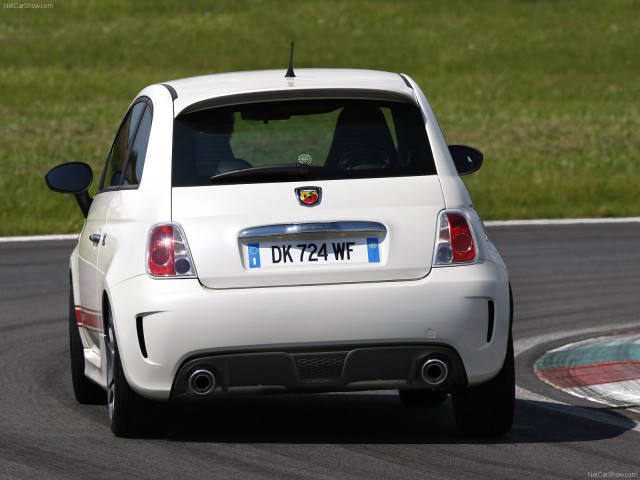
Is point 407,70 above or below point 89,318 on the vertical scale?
below

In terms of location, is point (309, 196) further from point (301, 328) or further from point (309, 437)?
point (309, 437)

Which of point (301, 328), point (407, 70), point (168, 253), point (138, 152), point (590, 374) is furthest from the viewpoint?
point (407, 70)

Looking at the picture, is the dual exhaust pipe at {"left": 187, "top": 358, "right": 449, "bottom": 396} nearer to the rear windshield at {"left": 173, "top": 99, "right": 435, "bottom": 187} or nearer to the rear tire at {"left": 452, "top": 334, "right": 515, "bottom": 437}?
the rear tire at {"left": 452, "top": 334, "right": 515, "bottom": 437}

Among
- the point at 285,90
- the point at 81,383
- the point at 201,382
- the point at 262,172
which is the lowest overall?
the point at 81,383

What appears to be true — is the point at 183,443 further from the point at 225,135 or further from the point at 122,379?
the point at 225,135

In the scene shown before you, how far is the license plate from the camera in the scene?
6.52 metres

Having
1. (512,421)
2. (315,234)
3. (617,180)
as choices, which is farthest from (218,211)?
(617,180)

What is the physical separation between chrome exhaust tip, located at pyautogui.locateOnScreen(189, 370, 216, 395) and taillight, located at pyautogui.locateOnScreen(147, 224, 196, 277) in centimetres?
44

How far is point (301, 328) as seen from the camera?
21.2 ft

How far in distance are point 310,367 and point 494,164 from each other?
2467 cm

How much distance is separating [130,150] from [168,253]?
46.1 inches

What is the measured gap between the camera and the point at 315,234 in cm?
657

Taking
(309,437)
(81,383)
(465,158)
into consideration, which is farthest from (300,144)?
(81,383)

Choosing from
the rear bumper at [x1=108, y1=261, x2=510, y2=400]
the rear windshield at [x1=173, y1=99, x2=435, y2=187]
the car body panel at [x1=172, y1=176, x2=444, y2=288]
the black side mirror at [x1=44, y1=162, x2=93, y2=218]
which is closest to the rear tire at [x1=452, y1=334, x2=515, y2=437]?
the rear bumper at [x1=108, y1=261, x2=510, y2=400]
